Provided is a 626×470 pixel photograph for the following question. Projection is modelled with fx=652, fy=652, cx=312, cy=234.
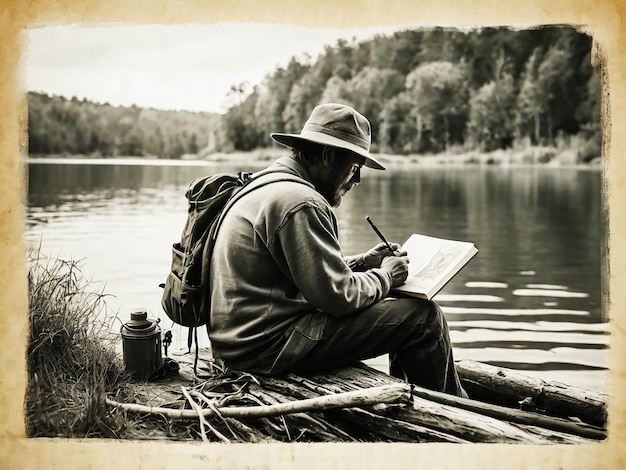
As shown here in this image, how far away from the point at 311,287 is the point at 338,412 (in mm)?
469

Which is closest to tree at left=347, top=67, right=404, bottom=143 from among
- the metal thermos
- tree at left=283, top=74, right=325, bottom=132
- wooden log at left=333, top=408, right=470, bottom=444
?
tree at left=283, top=74, right=325, bottom=132

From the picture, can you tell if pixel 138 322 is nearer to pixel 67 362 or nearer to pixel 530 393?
pixel 67 362

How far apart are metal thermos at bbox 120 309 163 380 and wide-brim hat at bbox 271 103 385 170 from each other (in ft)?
2.96

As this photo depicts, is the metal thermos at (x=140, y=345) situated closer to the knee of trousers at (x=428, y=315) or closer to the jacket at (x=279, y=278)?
the jacket at (x=279, y=278)

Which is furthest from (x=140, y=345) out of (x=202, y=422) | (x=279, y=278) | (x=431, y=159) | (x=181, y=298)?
(x=431, y=159)

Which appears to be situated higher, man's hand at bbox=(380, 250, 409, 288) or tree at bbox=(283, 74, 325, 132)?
tree at bbox=(283, 74, 325, 132)

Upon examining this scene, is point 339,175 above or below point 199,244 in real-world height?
above

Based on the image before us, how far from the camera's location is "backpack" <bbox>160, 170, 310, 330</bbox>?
2.40 metres

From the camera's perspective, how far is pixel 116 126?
407 cm

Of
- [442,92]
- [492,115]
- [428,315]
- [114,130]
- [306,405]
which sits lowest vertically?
[306,405]

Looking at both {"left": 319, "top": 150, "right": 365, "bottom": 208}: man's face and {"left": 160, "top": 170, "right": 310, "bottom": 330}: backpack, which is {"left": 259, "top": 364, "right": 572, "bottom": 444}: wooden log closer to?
{"left": 160, "top": 170, "right": 310, "bottom": 330}: backpack

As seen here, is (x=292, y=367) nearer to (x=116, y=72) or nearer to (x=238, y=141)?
(x=116, y=72)

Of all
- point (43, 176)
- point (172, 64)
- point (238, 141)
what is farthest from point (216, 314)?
point (238, 141)

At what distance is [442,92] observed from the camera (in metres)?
5.69
